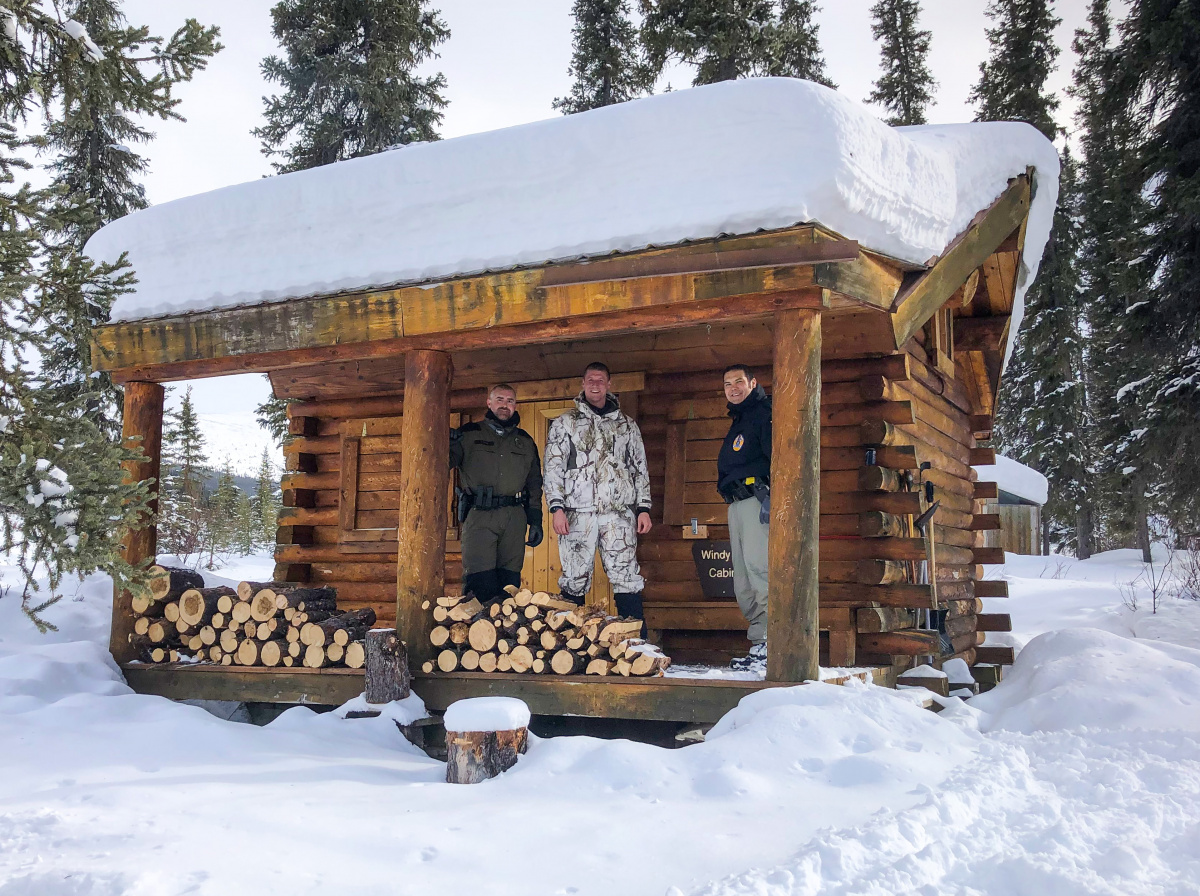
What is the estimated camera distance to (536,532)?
7609 mm

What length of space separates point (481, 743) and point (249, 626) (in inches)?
131

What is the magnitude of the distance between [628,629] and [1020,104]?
23.2 m

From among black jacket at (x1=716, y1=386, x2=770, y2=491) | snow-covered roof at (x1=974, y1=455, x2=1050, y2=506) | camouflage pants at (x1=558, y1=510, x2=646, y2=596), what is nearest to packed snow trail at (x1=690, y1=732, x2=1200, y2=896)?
black jacket at (x1=716, y1=386, x2=770, y2=491)

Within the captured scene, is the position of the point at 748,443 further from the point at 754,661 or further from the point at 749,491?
the point at 754,661

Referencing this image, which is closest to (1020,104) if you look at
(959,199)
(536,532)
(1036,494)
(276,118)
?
(1036,494)

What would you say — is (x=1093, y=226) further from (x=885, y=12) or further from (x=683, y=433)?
(x=683, y=433)

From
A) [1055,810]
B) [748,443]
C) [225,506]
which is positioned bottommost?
[1055,810]

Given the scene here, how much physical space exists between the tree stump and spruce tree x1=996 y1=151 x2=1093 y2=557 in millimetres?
22731

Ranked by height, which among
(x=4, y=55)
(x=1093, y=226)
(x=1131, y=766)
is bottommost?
(x=1131, y=766)

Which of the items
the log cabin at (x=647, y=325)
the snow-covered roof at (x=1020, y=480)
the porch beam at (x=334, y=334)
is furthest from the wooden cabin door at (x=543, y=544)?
the snow-covered roof at (x=1020, y=480)

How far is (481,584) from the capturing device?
24.4 feet

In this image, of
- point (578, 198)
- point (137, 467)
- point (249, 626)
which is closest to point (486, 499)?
point (249, 626)

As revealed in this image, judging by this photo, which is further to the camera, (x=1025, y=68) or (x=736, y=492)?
(x=1025, y=68)

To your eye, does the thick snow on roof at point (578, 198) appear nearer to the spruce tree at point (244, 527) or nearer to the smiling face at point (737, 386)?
the smiling face at point (737, 386)
